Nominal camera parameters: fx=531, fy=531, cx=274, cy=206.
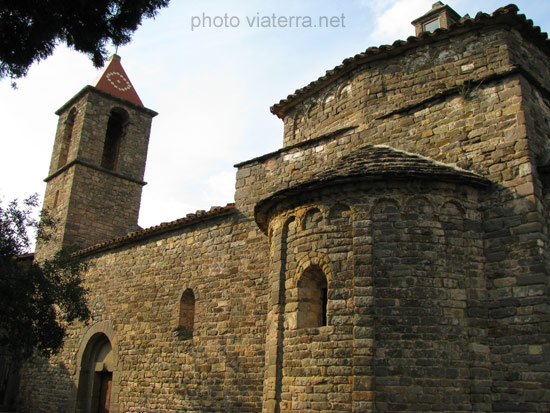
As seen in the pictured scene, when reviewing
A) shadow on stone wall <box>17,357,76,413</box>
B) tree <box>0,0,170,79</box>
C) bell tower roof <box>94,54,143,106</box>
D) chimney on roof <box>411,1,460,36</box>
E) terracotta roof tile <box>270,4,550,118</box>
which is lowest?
shadow on stone wall <box>17,357,76,413</box>

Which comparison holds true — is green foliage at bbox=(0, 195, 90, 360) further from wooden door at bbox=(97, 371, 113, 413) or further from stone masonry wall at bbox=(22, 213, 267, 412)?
wooden door at bbox=(97, 371, 113, 413)

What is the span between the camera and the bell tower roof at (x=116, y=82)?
1850cm

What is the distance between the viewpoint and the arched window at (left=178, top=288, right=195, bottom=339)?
10922mm

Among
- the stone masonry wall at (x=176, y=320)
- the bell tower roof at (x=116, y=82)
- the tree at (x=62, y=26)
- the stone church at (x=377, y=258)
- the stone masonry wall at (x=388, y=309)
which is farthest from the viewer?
the bell tower roof at (x=116, y=82)

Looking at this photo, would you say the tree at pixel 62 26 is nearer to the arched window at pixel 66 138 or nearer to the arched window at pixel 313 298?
the arched window at pixel 313 298

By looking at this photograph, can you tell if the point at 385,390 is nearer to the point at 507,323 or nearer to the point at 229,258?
the point at 507,323

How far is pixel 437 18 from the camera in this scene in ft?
36.5

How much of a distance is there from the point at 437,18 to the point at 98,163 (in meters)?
11.4

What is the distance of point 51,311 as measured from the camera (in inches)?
398

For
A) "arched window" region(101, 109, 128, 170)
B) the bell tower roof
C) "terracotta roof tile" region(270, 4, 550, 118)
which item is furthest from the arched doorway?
the bell tower roof

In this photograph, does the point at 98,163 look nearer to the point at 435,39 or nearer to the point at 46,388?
the point at 46,388

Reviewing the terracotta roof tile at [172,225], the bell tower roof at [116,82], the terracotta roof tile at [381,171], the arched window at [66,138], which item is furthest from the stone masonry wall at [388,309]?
the bell tower roof at [116,82]

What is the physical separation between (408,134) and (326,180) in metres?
2.10

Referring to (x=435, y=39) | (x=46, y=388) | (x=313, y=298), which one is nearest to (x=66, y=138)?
(x=46, y=388)
